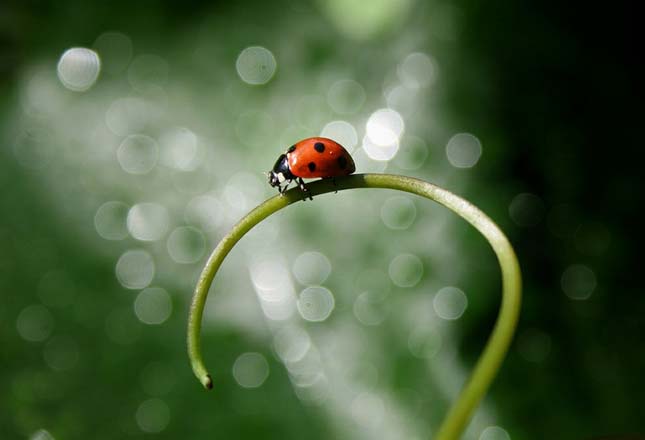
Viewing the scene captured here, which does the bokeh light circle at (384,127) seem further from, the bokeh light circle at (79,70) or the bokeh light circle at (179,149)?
the bokeh light circle at (79,70)

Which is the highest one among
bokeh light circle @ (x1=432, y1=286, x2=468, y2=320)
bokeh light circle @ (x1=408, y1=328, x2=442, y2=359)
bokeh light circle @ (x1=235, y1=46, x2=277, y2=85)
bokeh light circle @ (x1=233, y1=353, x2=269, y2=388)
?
bokeh light circle @ (x1=235, y1=46, x2=277, y2=85)

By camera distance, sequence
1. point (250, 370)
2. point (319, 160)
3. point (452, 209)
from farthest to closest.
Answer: point (250, 370) → point (319, 160) → point (452, 209)

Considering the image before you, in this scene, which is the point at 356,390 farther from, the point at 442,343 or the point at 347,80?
the point at 347,80

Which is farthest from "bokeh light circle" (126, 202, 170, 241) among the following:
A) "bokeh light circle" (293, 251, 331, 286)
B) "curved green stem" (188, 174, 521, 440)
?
"curved green stem" (188, 174, 521, 440)

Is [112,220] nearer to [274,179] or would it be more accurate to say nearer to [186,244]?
[186,244]

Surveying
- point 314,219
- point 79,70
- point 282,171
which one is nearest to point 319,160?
point 282,171

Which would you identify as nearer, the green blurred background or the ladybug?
the ladybug

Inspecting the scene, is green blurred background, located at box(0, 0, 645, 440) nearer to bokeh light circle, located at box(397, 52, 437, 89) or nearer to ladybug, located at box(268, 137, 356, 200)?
bokeh light circle, located at box(397, 52, 437, 89)
